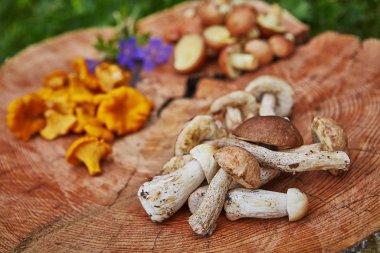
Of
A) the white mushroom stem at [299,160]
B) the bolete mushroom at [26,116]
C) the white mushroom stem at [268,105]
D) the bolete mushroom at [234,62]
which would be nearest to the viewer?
the white mushroom stem at [299,160]

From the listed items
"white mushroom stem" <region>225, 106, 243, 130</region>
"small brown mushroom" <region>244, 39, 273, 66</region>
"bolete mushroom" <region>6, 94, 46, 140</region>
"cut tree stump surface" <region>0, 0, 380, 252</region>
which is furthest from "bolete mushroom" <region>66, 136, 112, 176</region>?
"small brown mushroom" <region>244, 39, 273, 66</region>

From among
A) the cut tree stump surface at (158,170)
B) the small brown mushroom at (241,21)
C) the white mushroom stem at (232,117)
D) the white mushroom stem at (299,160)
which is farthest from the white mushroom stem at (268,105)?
the small brown mushroom at (241,21)

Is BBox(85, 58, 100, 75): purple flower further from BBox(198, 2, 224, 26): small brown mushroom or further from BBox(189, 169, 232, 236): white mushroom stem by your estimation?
BBox(189, 169, 232, 236): white mushroom stem

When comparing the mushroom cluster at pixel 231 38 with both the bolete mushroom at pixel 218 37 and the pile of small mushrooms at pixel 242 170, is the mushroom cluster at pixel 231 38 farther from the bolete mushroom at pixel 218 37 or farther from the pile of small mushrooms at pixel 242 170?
the pile of small mushrooms at pixel 242 170

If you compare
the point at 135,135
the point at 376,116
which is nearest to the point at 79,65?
the point at 135,135

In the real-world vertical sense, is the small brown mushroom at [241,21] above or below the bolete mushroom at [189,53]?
above

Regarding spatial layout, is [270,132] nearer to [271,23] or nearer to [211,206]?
[211,206]
